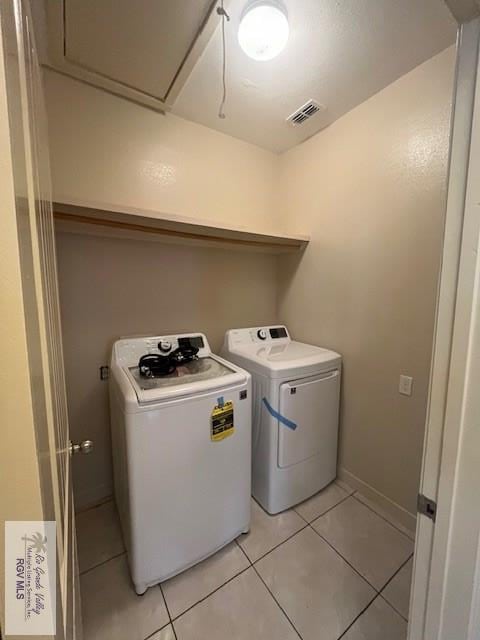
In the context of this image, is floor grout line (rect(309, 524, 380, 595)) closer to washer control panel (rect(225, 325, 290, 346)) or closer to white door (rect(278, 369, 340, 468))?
white door (rect(278, 369, 340, 468))

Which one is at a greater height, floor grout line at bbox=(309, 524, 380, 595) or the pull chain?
the pull chain

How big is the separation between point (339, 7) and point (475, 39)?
982 mm

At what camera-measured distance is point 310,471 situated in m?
1.78

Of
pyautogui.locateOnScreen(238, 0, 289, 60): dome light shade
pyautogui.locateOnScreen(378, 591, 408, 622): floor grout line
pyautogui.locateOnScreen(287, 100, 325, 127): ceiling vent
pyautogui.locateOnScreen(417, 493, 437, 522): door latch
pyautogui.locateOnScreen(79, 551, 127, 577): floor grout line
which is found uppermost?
pyautogui.locateOnScreen(287, 100, 325, 127): ceiling vent

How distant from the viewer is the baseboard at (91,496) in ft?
5.60

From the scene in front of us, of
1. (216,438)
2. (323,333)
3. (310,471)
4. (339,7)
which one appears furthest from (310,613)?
(339,7)

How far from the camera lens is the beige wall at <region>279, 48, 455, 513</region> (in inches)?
55.4

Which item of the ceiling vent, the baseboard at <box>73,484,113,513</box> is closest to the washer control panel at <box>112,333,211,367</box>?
the baseboard at <box>73,484,113,513</box>

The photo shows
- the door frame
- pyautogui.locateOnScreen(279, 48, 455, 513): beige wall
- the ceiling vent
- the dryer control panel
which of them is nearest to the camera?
the door frame

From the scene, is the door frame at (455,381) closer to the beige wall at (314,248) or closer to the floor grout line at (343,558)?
the floor grout line at (343,558)

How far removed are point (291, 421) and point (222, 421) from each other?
52 cm

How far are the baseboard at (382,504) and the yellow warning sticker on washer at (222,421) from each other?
1126 mm

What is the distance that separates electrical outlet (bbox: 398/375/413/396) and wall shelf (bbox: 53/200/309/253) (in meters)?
1.18

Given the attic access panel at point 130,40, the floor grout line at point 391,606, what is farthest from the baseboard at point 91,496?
the attic access panel at point 130,40
